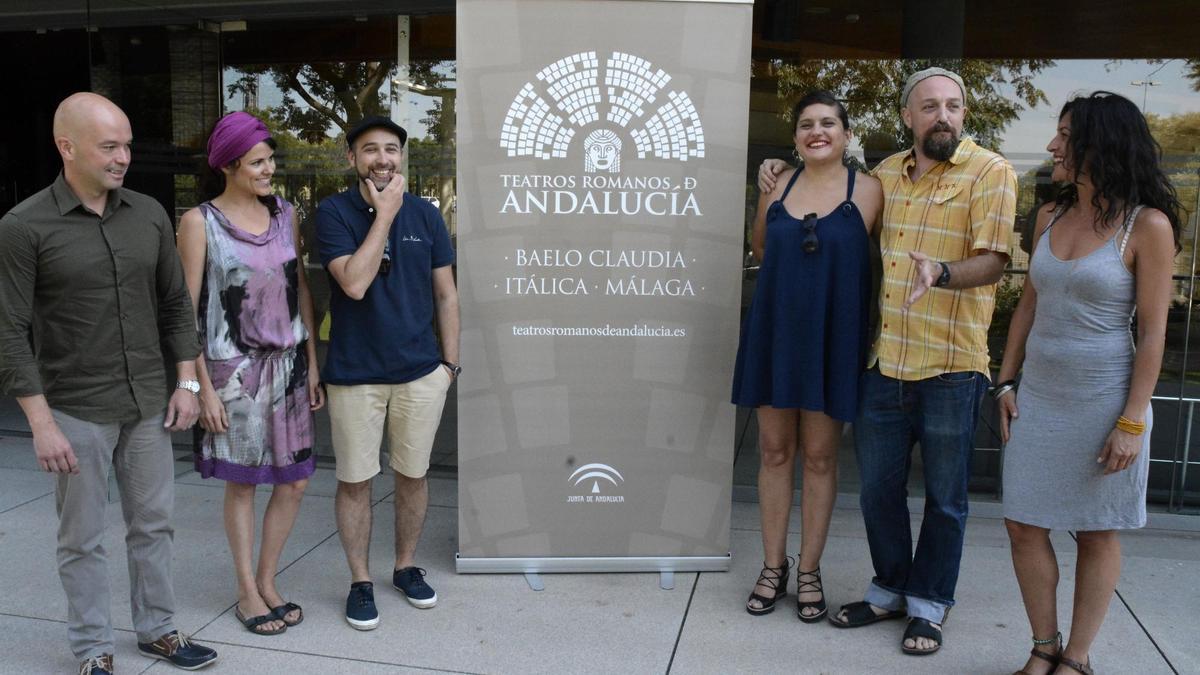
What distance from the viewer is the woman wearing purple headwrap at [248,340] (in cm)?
317

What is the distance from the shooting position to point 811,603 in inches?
140

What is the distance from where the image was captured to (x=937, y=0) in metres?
5.07

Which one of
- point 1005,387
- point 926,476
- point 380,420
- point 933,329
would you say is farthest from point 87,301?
point 1005,387

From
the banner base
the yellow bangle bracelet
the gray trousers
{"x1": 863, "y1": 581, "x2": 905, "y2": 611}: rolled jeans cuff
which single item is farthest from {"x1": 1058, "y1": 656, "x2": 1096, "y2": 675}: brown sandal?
the gray trousers

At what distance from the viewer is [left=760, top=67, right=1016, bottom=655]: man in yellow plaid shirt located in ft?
10.2

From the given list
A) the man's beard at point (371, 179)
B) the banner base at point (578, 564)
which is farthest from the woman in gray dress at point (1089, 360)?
the man's beard at point (371, 179)

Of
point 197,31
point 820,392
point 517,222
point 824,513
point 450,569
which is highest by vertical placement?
point 197,31

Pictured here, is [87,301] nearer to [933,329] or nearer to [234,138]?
[234,138]

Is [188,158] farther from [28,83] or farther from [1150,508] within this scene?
[28,83]

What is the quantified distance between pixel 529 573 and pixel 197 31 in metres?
3.95

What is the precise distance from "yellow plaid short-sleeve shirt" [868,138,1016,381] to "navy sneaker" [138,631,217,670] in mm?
2474

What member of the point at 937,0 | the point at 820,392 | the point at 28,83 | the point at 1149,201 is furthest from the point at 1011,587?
the point at 28,83

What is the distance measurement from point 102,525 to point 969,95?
4474 millimetres

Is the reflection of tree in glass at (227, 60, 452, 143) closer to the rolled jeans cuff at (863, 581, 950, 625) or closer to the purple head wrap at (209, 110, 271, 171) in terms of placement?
the purple head wrap at (209, 110, 271, 171)
